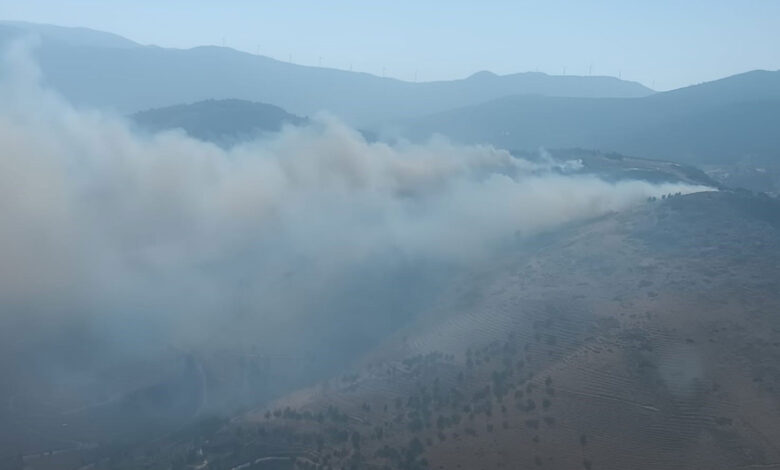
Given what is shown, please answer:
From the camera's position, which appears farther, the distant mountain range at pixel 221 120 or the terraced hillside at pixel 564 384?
the distant mountain range at pixel 221 120

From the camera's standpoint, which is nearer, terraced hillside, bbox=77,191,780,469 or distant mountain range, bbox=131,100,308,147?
terraced hillside, bbox=77,191,780,469

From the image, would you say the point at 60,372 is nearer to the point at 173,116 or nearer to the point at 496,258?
the point at 496,258

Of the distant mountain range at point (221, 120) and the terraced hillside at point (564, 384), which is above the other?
the distant mountain range at point (221, 120)

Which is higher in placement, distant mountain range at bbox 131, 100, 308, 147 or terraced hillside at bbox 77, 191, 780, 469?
distant mountain range at bbox 131, 100, 308, 147

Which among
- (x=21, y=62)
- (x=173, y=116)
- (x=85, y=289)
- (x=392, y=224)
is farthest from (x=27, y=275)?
(x=173, y=116)
